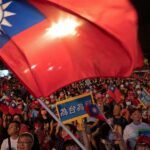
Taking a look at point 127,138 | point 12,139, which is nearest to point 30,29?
point 12,139

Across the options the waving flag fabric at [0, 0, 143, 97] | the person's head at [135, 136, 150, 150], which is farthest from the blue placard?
the waving flag fabric at [0, 0, 143, 97]

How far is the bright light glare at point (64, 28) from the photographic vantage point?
13.7ft

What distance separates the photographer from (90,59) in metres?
4.18

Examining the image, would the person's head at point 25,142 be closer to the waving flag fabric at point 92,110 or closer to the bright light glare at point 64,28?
the waving flag fabric at point 92,110

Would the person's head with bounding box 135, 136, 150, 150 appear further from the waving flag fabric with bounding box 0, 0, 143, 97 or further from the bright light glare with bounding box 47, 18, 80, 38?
the bright light glare with bounding box 47, 18, 80, 38

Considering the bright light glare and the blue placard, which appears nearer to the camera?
the bright light glare

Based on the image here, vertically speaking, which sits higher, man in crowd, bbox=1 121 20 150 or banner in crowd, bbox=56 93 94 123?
banner in crowd, bbox=56 93 94 123

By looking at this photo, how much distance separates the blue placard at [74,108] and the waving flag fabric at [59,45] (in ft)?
3.52

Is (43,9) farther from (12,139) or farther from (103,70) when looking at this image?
(12,139)

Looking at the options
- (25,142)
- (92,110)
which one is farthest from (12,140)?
(92,110)

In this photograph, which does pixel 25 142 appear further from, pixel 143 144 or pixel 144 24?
pixel 144 24

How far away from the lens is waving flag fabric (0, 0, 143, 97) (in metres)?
4.07

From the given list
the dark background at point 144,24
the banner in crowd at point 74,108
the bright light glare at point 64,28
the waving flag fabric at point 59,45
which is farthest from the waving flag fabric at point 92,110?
the dark background at point 144,24

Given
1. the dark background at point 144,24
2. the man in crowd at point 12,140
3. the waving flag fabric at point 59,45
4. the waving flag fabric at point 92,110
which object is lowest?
the man in crowd at point 12,140
